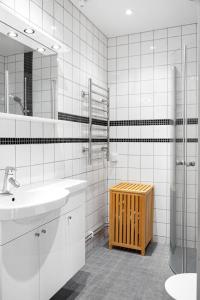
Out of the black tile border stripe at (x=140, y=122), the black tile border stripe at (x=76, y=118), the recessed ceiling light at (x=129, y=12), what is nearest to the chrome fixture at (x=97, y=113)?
the black tile border stripe at (x=76, y=118)

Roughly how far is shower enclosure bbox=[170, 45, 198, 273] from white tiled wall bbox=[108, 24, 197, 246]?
57 cm

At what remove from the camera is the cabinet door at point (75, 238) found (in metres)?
1.96

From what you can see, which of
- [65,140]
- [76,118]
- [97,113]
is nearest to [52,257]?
[65,140]

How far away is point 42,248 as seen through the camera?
1.64 meters

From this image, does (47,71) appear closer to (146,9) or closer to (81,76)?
(81,76)

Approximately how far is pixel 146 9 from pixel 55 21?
995 mm

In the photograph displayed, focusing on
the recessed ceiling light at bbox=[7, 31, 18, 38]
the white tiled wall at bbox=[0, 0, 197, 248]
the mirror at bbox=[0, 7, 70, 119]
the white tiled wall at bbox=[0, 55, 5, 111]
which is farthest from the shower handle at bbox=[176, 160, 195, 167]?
the recessed ceiling light at bbox=[7, 31, 18, 38]

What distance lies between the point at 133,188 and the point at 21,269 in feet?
5.67

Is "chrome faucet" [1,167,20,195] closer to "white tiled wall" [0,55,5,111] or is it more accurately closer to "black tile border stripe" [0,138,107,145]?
"black tile border stripe" [0,138,107,145]

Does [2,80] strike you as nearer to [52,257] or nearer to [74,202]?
[74,202]

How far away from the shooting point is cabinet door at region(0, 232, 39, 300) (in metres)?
1.34

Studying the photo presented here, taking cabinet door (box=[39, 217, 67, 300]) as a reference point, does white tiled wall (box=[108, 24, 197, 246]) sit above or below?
above

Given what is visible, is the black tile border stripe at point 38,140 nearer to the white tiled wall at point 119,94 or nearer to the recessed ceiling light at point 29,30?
the white tiled wall at point 119,94

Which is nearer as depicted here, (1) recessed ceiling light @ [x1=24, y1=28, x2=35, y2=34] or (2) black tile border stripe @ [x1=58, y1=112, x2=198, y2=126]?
(1) recessed ceiling light @ [x1=24, y1=28, x2=35, y2=34]
